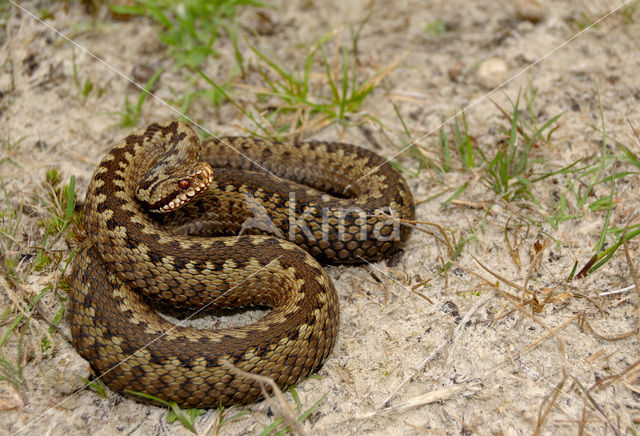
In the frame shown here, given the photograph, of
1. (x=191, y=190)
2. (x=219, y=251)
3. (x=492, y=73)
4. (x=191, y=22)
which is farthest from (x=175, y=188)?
(x=492, y=73)

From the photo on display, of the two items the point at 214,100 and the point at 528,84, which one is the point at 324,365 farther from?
the point at 528,84

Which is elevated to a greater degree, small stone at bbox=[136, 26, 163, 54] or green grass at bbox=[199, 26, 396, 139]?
small stone at bbox=[136, 26, 163, 54]

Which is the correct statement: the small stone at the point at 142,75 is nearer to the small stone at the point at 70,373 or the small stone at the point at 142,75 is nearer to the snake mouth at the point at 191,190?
the snake mouth at the point at 191,190

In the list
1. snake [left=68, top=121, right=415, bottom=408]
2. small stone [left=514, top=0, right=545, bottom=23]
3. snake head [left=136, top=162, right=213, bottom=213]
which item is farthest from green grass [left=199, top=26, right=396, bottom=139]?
small stone [left=514, top=0, right=545, bottom=23]

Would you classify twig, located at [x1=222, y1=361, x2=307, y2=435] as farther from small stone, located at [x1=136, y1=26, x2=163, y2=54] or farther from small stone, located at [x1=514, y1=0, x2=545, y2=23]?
small stone, located at [x1=514, y1=0, x2=545, y2=23]

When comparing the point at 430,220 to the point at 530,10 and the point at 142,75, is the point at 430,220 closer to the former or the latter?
the point at 530,10

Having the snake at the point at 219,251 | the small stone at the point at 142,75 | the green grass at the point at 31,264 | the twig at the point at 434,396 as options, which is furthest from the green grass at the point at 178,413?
the small stone at the point at 142,75

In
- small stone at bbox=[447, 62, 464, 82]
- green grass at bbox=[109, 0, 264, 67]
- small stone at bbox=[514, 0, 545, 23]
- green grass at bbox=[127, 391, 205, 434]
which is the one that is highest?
green grass at bbox=[109, 0, 264, 67]
